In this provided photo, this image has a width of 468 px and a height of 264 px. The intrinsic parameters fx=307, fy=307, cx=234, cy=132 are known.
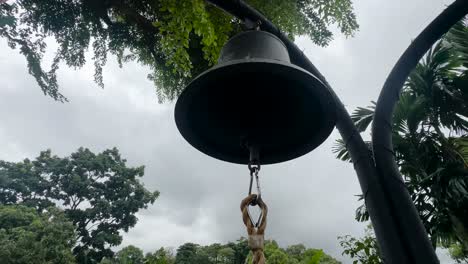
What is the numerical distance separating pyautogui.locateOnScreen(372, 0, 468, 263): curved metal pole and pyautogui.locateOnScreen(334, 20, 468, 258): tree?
143 inches

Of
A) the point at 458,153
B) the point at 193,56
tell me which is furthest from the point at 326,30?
the point at 458,153

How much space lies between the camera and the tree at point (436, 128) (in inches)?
171

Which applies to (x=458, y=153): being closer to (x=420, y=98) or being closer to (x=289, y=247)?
(x=420, y=98)

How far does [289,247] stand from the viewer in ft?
93.4

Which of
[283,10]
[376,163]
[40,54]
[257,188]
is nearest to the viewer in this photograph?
[257,188]

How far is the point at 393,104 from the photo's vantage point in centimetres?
131

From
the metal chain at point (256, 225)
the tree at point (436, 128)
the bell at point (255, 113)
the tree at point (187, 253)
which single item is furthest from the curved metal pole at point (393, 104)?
the tree at point (187, 253)

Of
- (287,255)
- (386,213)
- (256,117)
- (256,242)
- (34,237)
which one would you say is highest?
(34,237)

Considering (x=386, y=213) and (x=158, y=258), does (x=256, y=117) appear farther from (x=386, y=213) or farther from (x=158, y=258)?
(x=158, y=258)

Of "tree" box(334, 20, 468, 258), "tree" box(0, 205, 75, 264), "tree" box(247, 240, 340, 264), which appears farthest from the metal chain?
"tree" box(0, 205, 75, 264)

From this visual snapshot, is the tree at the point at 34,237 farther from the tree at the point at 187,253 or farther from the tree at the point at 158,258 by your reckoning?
the tree at the point at 187,253

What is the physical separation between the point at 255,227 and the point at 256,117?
0.55 meters

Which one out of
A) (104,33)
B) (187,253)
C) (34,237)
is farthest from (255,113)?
(187,253)

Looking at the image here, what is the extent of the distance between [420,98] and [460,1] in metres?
4.23
